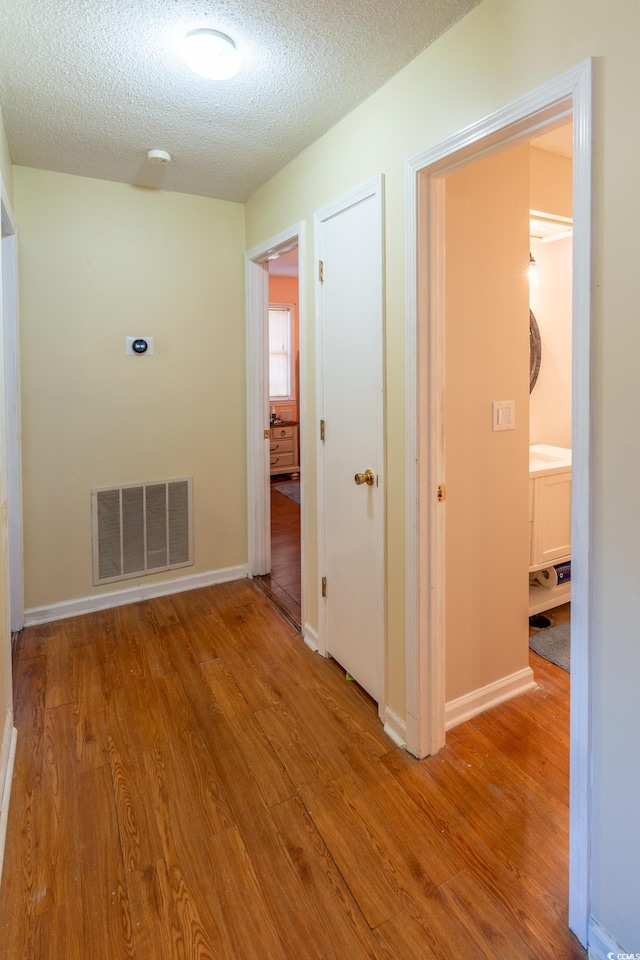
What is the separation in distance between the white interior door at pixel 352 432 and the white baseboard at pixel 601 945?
961mm

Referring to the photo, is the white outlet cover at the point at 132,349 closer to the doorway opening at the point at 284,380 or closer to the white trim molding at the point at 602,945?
the doorway opening at the point at 284,380

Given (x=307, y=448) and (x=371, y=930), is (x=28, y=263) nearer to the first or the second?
(x=307, y=448)

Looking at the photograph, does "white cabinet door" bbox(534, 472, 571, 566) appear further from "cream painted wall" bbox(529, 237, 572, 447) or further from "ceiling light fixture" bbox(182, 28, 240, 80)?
"ceiling light fixture" bbox(182, 28, 240, 80)

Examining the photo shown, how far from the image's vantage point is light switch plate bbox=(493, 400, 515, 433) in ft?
6.79

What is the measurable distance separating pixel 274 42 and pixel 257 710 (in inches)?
95.7

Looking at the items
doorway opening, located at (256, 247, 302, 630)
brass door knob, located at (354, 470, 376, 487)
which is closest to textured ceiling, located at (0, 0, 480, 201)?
brass door knob, located at (354, 470, 376, 487)

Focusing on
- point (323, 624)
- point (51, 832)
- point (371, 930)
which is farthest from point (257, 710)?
point (371, 930)

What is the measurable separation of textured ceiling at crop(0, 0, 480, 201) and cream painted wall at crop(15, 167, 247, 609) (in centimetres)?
35

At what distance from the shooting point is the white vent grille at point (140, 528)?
123 inches

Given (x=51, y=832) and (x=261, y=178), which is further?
(x=261, y=178)

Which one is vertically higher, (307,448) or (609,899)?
(307,448)

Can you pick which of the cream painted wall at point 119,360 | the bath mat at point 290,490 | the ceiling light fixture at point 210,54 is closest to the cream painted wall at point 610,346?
the ceiling light fixture at point 210,54

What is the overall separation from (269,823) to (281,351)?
19.0ft

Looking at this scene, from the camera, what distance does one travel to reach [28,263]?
9.01 ft
